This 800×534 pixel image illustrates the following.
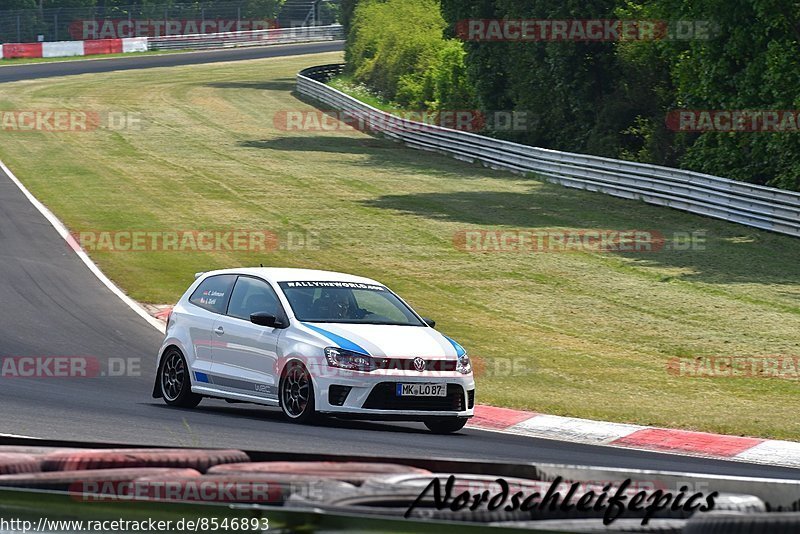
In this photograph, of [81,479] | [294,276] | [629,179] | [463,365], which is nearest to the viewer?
[81,479]

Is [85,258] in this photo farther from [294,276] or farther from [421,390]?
[421,390]

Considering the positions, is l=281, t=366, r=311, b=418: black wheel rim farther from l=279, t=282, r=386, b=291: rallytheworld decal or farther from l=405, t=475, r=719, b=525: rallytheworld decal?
A: l=405, t=475, r=719, b=525: rallytheworld decal

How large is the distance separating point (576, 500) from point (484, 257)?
68.6ft

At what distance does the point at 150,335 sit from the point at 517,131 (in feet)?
90.6

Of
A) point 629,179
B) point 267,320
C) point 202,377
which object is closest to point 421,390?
point 267,320

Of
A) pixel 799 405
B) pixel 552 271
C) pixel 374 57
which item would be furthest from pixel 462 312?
pixel 374 57

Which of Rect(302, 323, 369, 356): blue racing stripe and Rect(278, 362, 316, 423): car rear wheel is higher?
Rect(302, 323, 369, 356): blue racing stripe

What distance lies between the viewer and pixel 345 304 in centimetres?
1272

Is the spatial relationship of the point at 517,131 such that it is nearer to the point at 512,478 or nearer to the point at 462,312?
the point at 462,312

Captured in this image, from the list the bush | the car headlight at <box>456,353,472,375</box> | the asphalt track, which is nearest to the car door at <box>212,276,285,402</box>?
the asphalt track

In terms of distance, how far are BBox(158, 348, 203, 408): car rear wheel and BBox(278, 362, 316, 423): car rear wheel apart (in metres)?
1.41

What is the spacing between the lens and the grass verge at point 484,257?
15.4m

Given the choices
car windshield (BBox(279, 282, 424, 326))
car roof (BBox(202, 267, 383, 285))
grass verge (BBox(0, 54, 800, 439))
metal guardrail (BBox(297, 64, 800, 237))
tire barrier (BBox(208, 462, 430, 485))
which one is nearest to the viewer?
tire barrier (BBox(208, 462, 430, 485))

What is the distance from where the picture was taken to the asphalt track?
1041 centimetres
